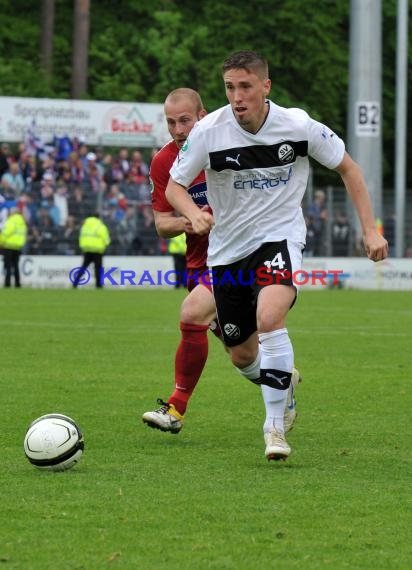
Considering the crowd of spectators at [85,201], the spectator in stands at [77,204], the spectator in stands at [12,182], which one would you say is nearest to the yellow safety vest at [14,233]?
the crowd of spectators at [85,201]

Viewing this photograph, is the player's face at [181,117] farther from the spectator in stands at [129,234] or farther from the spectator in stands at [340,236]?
the spectator in stands at [340,236]

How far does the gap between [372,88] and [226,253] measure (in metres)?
29.2

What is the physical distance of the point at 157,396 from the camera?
10383mm

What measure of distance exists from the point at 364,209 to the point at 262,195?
55cm

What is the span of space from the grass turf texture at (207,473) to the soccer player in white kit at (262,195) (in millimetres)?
716

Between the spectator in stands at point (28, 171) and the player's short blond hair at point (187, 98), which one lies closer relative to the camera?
the player's short blond hair at point (187, 98)

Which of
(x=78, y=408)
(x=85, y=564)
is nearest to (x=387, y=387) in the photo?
(x=78, y=408)

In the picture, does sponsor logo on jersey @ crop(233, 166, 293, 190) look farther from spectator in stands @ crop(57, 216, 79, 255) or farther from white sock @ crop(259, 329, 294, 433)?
spectator in stands @ crop(57, 216, 79, 255)

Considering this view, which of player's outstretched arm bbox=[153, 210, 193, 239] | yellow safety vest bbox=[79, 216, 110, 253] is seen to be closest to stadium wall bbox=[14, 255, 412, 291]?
yellow safety vest bbox=[79, 216, 110, 253]

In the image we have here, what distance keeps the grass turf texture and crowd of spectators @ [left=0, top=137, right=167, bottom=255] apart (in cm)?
1722

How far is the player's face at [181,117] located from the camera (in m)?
8.15

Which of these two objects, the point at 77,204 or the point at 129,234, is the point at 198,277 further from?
the point at 129,234

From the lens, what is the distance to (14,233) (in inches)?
1175

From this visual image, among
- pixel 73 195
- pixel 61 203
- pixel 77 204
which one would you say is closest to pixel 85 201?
pixel 77 204
